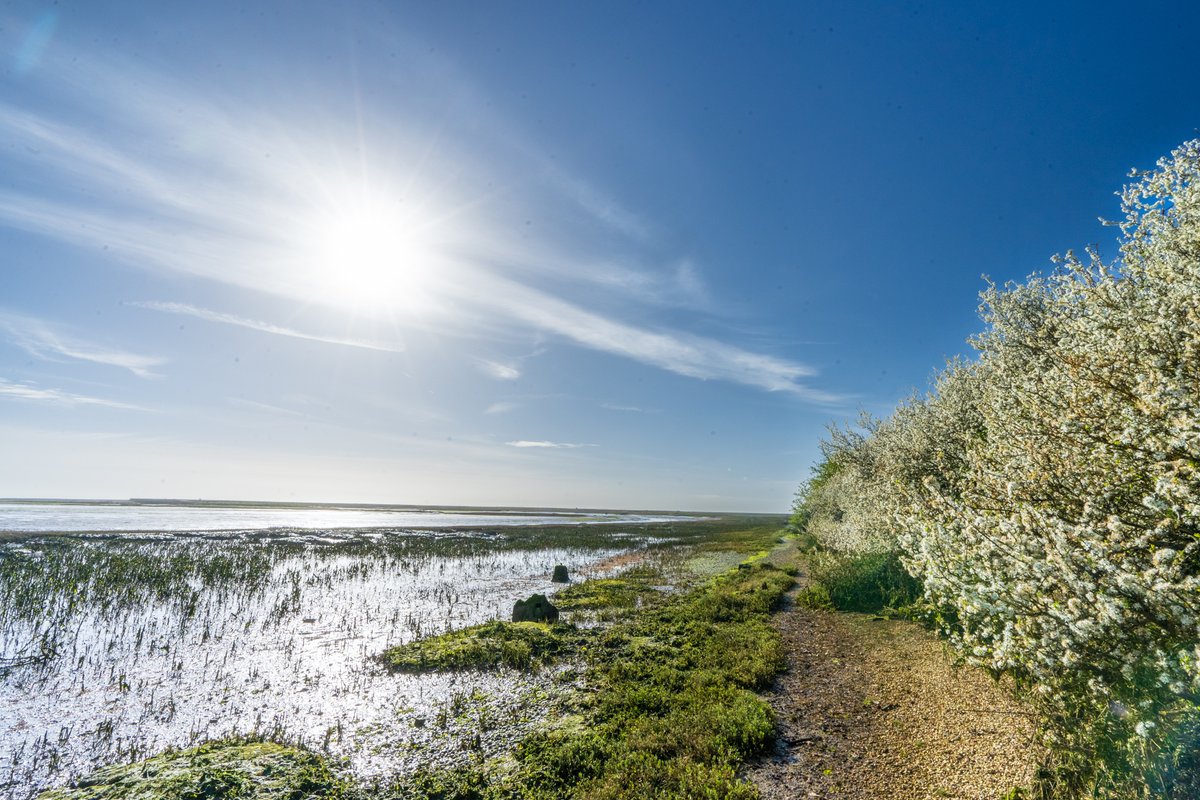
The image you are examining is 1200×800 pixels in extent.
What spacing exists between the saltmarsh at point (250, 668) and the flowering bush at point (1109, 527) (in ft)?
38.6

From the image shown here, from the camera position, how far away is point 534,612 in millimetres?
26438

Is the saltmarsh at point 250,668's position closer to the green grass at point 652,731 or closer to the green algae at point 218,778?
the green algae at point 218,778

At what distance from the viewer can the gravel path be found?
1009 centimetres

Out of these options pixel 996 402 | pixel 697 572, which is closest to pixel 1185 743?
pixel 996 402

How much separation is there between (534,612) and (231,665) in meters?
12.7

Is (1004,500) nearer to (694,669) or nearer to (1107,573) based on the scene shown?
(1107,573)

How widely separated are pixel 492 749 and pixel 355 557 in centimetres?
4538

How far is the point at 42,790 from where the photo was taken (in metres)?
11.1

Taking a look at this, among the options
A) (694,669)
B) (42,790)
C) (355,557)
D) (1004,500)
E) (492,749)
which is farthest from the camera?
(355,557)

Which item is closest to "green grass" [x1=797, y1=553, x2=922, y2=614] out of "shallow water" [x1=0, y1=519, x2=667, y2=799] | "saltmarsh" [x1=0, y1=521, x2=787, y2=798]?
"saltmarsh" [x1=0, y1=521, x2=787, y2=798]

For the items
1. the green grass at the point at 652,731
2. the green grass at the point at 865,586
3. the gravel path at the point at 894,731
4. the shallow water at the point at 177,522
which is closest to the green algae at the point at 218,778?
the green grass at the point at 652,731

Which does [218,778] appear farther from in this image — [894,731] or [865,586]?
[865,586]

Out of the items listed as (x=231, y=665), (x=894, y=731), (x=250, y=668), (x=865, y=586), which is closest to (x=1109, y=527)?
(x=894, y=731)

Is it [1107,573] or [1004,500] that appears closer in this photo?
[1107,573]
